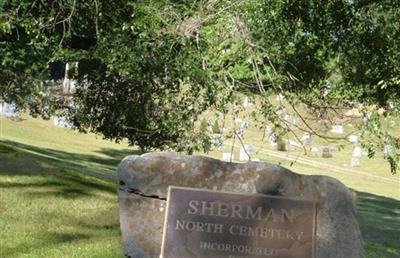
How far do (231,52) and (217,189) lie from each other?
2171 mm

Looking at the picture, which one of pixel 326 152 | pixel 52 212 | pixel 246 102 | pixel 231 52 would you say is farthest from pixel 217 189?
pixel 326 152

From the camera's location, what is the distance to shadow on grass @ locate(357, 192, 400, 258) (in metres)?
10.9

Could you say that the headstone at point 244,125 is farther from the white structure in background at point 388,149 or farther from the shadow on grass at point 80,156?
the shadow on grass at point 80,156

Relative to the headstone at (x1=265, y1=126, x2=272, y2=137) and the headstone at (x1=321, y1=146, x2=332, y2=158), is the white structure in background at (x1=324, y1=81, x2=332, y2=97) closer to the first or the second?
the headstone at (x1=265, y1=126, x2=272, y2=137)

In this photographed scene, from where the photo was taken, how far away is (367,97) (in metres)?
8.69

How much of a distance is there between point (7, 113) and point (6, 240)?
2451 centimetres

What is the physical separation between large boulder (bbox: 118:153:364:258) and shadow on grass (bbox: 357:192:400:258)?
13.4 ft

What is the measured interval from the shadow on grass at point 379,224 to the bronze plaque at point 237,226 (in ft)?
14.3

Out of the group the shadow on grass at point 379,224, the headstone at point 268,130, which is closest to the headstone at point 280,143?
the headstone at point 268,130

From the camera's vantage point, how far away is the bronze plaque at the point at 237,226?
564cm

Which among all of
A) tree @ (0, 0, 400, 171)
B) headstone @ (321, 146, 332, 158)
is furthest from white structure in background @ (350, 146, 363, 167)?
tree @ (0, 0, 400, 171)

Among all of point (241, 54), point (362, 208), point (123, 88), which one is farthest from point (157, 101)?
point (362, 208)

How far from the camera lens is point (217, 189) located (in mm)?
5863

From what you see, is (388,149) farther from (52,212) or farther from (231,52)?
(52,212)
